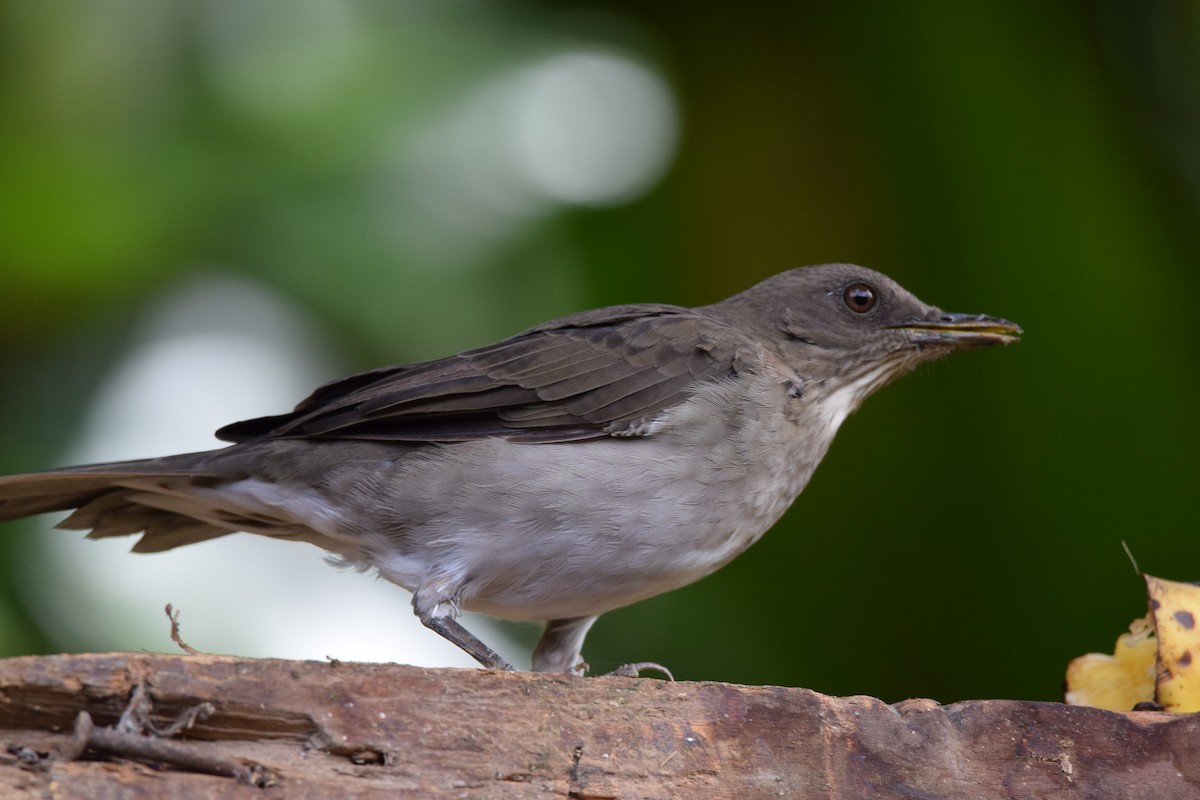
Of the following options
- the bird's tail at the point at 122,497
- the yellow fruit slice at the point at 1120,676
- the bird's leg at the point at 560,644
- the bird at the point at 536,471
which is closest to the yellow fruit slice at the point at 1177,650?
the yellow fruit slice at the point at 1120,676

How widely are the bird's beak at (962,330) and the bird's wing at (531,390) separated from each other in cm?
76

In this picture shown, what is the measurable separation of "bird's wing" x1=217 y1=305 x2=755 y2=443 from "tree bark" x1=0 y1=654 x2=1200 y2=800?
1421 millimetres

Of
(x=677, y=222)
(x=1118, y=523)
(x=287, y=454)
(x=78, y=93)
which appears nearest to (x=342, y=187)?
(x=78, y=93)

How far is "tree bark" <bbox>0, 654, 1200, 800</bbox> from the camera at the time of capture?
7.82 feet

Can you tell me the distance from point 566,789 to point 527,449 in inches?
61.7

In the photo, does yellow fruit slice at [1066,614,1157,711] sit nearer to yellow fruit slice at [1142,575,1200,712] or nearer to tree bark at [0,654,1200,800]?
yellow fruit slice at [1142,575,1200,712]

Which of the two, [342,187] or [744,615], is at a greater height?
[342,187]

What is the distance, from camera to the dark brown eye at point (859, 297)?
4.85 metres

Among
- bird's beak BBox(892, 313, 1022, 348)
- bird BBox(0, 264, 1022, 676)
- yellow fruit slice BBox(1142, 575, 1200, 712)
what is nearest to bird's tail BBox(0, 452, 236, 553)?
bird BBox(0, 264, 1022, 676)

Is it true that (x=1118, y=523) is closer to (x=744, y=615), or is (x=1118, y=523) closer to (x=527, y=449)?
(x=744, y=615)

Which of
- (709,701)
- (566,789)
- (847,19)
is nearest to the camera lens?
(566,789)

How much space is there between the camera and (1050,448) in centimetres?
537

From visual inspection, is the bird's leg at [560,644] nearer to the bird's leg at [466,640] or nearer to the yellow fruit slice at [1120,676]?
the bird's leg at [466,640]

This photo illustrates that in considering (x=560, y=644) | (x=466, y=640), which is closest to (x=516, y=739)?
(x=466, y=640)
